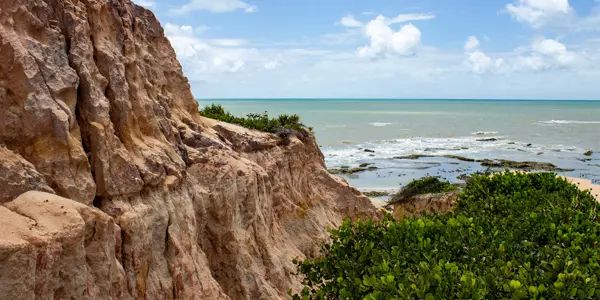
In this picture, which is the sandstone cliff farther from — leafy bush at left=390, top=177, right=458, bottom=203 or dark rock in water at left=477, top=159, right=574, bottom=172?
dark rock in water at left=477, top=159, right=574, bottom=172

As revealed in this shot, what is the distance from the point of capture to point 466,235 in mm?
10062

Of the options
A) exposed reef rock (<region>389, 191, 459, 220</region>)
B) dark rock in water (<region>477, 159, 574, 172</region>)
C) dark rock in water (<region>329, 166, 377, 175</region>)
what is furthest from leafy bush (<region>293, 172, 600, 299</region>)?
dark rock in water (<region>477, 159, 574, 172</region>)

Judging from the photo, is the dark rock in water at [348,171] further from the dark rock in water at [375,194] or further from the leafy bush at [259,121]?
the leafy bush at [259,121]

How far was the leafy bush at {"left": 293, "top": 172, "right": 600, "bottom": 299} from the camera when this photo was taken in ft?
25.2

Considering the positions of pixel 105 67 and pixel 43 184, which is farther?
pixel 105 67

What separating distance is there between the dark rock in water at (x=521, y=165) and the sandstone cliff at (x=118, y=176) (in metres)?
33.8

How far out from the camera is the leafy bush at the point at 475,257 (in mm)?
7691

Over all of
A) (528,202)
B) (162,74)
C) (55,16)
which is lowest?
(528,202)

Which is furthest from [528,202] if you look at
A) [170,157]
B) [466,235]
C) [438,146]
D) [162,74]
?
[438,146]

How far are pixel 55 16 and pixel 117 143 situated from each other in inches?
87.4

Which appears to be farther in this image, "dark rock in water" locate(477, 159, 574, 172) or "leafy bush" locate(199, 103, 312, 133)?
"dark rock in water" locate(477, 159, 574, 172)

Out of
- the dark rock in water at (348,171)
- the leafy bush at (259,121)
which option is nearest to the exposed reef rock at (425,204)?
the leafy bush at (259,121)

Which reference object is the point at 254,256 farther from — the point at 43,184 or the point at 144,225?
the point at 43,184

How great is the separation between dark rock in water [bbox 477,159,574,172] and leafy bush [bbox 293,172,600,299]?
33.0 meters
